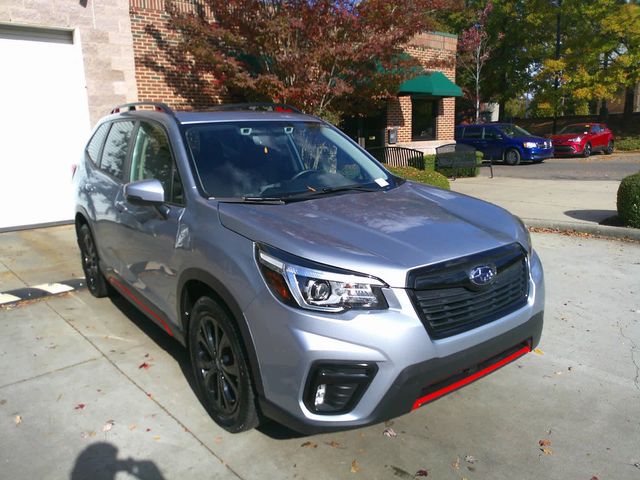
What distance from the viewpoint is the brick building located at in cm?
843

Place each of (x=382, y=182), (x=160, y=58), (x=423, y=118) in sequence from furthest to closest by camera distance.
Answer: (x=423, y=118), (x=160, y=58), (x=382, y=182)

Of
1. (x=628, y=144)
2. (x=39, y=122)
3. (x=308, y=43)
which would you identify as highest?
(x=308, y=43)

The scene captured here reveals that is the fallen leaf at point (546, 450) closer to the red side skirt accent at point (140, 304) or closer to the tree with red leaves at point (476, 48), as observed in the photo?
the red side skirt accent at point (140, 304)

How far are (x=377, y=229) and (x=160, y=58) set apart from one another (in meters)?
9.04

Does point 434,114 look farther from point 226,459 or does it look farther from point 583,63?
point 226,459

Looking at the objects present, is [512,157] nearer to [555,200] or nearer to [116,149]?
[555,200]

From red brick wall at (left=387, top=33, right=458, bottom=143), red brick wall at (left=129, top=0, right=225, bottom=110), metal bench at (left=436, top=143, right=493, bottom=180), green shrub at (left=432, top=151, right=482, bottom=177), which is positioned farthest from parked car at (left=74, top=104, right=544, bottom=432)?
red brick wall at (left=387, top=33, right=458, bottom=143)

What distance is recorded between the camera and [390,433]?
3.12 m

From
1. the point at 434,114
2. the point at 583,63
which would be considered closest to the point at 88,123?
the point at 434,114

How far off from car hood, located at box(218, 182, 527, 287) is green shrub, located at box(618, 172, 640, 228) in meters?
5.11

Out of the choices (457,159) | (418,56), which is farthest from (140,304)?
(418,56)

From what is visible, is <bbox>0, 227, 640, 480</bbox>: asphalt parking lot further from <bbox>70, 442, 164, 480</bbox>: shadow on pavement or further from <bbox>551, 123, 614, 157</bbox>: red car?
<bbox>551, 123, 614, 157</bbox>: red car

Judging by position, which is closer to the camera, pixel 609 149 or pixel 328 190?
pixel 328 190

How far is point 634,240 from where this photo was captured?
7312mm
